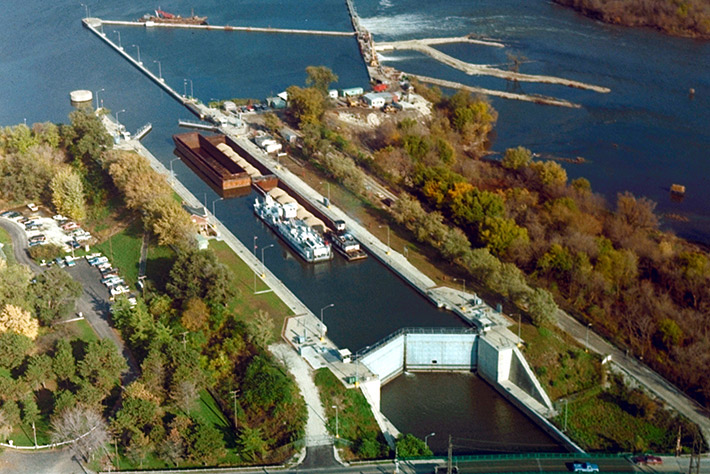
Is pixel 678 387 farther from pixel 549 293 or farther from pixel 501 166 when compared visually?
pixel 501 166

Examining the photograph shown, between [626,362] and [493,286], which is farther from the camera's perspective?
[493,286]

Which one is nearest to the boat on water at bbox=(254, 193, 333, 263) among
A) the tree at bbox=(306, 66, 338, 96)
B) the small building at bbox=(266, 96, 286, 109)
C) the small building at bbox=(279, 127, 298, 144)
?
the small building at bbox=(279, 127, 298, 144)

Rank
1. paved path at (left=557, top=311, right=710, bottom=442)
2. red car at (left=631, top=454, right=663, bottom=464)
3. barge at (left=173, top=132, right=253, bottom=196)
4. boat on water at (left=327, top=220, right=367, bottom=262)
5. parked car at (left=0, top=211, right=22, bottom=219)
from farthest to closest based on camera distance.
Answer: barge at (left=173, top=132, right=253, bottom=196), parked car at (left=0, top=211, right=22, bottom=219), boat on water at (left=327, top=220, right=367, bottom=262), paved path at (left=557, top=311, right=710, bottom=442), red car at (left=631, top=454, right=663, bottom=464)

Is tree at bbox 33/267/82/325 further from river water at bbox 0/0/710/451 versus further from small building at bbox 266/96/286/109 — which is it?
small building at bbox 266/96/286/109

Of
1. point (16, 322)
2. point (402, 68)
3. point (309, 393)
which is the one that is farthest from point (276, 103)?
point (309, 393)

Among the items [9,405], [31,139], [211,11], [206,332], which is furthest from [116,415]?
[211,11]

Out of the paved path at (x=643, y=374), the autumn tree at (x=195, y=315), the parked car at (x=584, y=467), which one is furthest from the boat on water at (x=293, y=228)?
the parked car at (x=584, y=467)
